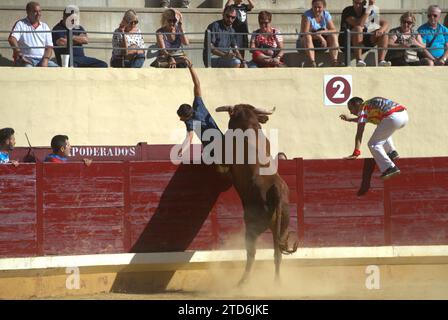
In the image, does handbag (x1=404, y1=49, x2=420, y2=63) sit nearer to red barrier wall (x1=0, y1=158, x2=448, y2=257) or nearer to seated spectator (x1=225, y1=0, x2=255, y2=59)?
seated spectator (x1=225, y1=0, x2=255, y2=59)

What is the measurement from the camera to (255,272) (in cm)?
1059

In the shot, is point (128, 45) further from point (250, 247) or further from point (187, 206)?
point (250, 247)

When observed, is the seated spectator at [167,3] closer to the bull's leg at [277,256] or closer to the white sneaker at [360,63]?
the white sneaker at [360,63]

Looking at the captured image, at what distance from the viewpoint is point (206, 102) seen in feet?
43.2

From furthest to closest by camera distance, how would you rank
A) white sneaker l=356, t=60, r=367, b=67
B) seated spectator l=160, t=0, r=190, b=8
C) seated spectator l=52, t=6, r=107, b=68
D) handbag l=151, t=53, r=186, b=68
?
seated spectator l=160, t=0, r=190, b=8 → white sneaker l=356, t=60, r=367, b=67 → handbag l=151, t=53, r=186, b=68 → seated spectator l=52, t=6, r=107, b=68

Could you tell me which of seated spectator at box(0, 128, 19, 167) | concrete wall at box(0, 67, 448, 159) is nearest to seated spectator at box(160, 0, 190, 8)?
concrete wall at box(0, 67, 448, 159)

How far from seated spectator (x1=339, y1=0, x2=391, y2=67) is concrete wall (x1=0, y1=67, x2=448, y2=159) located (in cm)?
47

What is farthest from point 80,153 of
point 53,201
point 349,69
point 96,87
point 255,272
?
point 349,69

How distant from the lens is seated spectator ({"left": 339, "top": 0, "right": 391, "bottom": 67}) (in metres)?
13.9

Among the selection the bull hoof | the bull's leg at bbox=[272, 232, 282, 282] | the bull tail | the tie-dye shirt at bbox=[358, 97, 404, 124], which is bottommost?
the bull hoof

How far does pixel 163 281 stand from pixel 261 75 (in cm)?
381

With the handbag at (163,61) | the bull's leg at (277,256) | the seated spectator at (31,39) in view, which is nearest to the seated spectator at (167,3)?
the handbag at (163,61)

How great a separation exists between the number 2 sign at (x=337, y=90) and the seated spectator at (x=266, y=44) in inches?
27.0

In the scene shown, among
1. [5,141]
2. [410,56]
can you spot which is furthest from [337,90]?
[5,141]
